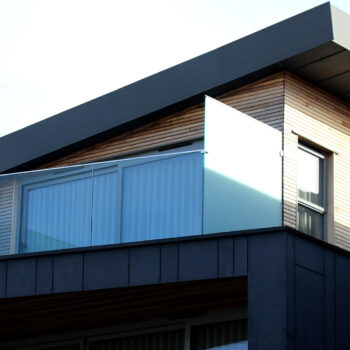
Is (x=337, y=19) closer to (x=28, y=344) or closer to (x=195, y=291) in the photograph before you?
(x=195, y=291)

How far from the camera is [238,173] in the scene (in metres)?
12.8

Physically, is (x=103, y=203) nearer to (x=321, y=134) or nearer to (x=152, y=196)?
(x=152, y=196)

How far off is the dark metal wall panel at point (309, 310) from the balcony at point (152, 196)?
1.59 m

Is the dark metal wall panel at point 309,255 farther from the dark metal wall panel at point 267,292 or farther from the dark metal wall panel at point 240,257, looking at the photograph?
the dark metal wall panel at point 240,257

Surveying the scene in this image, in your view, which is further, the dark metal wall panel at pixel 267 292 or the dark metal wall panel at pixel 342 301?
the dark metal wall panel at pixel 342 301

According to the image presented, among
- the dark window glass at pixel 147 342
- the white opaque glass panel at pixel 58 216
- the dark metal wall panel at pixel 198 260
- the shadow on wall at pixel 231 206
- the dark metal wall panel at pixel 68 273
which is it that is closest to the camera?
the dark metal wall panel at pixel 198 260

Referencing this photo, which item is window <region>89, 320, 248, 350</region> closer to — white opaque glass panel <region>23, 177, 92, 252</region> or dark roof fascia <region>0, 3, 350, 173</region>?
white opaque glass panel <region>23, 177, 92, 252</region>

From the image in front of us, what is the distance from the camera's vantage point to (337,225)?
15.5 metres

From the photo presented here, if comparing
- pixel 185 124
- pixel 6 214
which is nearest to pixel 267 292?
pixel 6 214

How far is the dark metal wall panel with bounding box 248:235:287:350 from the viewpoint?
1004 centimetres

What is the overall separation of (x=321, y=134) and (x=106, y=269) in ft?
17.9

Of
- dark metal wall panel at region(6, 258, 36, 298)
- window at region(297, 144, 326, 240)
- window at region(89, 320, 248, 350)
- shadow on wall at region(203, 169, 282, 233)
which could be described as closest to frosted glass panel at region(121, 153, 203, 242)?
shadow on wall at region(203, 169, 282, 233)

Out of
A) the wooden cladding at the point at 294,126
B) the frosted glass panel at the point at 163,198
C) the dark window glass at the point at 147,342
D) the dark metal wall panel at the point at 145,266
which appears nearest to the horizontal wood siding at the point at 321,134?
the wooden cladding at the point at 294,126

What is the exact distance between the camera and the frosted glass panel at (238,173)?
12.0 m
